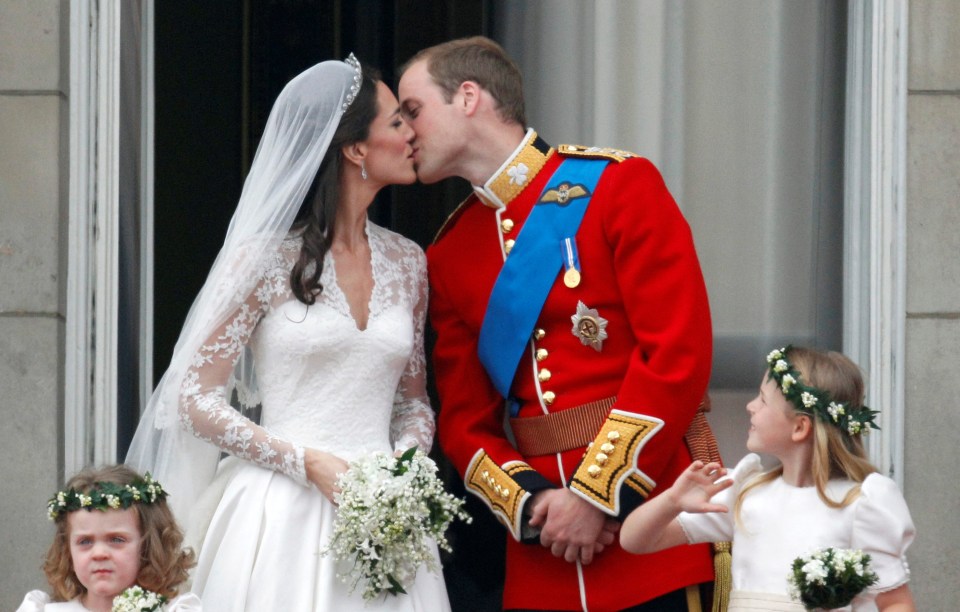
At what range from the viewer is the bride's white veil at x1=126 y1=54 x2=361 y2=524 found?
465 centimetres

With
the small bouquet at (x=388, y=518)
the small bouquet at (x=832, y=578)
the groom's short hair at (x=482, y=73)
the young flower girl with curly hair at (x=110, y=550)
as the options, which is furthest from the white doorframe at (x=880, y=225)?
the young flower girl with curly hair at (x=110, y=550)

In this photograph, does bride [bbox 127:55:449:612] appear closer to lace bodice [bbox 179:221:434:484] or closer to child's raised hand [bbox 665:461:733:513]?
lace bodice [bbox 179:221:434:484]

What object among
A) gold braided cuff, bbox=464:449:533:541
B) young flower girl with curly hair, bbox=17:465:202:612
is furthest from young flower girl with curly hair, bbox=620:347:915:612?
young flower girl with curly hair, bbox=17:465:202:612

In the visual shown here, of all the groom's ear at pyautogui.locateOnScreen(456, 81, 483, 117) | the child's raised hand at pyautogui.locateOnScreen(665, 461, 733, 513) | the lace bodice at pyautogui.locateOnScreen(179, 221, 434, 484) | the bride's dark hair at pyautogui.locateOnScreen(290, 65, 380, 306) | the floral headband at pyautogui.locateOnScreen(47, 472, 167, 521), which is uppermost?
the groom's ear at pyautogui.locateOnScreen(456, 81, 483, 117)

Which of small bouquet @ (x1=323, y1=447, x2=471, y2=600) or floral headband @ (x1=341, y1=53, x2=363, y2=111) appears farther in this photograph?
floral headband @ (x1=341, y1=53, x2=363, y2=111)

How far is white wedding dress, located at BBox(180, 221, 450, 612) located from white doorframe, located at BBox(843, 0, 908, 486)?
50.0 inches

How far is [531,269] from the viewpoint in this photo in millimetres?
4789

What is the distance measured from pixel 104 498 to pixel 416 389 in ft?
3.30

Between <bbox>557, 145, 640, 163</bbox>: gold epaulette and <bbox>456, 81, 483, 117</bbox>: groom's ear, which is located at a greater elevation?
<bbox>456, 81, 483, 117</bbox>: groom's ear

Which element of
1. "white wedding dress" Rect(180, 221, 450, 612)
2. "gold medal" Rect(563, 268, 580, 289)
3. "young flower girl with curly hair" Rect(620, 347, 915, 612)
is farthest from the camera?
"gold medal" Rect(563, 268, 580, 289)

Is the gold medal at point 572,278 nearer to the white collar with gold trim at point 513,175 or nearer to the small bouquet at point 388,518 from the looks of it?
the white collar with gold trim at point 513,175

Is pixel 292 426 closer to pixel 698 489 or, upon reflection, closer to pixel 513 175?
pixel 513 175

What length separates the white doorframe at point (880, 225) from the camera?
5.11 meters

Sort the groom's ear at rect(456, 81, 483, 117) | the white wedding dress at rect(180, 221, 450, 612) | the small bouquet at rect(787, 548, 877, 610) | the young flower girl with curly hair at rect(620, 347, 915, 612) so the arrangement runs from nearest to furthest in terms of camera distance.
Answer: the small bouquet at rect(787, 548, 877, 610), the young flower girl with curly hair at rect(620, 347, 915, 612), the white wedding dress at rect(180, 221, 450, 612), the groom's ear at rect(456, 81, 483, 117)
